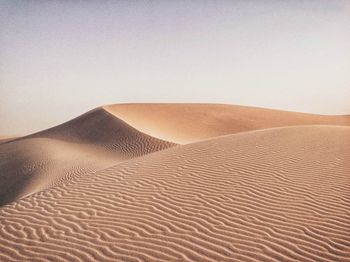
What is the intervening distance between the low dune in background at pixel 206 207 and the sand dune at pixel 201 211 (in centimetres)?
2

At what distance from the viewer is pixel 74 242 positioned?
650 cm

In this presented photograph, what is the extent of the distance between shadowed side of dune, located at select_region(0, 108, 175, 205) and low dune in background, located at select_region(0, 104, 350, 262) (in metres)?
1.97

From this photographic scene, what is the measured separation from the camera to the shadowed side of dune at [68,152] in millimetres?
17750

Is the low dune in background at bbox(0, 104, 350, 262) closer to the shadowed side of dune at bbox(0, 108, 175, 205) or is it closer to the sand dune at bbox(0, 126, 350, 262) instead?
the sand dune at bbox(0, 126, 350, 262)

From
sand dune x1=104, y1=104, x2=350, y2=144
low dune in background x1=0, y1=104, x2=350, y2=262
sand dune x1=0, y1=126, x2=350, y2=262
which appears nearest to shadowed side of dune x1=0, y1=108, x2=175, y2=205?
low dune in background x1=0, y1=104, x2=350, y2=262

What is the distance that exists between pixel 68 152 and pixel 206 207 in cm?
1769

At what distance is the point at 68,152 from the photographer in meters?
24.0

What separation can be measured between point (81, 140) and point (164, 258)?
23.4 m

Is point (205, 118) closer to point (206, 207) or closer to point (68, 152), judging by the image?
point (68, 152)

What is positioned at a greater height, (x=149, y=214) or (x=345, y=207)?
(x=345, y=207)

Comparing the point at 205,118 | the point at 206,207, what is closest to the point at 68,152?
the point at 206,207

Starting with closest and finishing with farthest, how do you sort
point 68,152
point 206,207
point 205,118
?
point 206,207 → point 68,152 → point 205,118

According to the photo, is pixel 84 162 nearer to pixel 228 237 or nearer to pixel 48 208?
pixel 48 208

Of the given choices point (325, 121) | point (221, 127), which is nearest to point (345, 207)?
point (221, 127)
